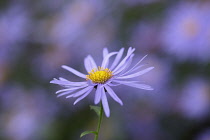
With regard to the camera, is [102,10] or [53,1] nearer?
[102,10]

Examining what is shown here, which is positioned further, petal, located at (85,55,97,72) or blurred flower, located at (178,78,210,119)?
blurred flower, located at (178,78,210,119)

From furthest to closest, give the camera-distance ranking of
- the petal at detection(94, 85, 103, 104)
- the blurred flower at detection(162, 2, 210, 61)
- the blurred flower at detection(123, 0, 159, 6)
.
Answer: the blurred flower at detection(123, 0, 159, 6)
the blurred flower at detection(162, 2, 210, 61)
the petal at detection(94, 85, 103, 104)

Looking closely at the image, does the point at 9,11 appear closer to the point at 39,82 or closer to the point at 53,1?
the point at 53,1

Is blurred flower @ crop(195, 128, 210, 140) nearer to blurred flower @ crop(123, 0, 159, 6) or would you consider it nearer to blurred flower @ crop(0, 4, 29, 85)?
blurred flower @ crop(123, 0, 159, 6)

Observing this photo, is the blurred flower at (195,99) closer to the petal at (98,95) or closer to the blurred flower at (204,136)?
the blurred flower at (204,136)

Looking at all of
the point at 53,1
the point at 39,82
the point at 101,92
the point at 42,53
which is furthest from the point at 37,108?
the point at 101,92

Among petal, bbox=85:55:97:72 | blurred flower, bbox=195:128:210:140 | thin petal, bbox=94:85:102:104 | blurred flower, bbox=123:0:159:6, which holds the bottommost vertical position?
thin petal, bbox=94:85:102:104

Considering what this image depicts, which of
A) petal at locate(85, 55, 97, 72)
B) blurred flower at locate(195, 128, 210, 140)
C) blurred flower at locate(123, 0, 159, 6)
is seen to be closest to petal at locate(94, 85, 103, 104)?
petal at locate(85, 55, 97, 72)
